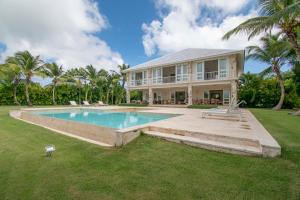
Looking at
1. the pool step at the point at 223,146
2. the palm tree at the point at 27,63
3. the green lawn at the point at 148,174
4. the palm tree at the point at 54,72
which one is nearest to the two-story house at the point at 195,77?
the palm tree at the point at 54,72

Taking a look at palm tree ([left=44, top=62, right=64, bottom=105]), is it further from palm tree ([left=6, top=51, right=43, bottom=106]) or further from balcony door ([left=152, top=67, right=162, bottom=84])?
balcony door ([left=152, top=67, right=162, bottom=84])

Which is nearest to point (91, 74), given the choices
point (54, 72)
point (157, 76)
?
point (54, 72)

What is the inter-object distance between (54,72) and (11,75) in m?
5.41

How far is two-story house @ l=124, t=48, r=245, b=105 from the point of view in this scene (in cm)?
1738

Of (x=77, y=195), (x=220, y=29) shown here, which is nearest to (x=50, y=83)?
(x=220, y=29)

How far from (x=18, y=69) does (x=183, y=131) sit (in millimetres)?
23506

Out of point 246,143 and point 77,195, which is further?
point 246,143

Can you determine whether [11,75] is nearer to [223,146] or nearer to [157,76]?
[157,76]

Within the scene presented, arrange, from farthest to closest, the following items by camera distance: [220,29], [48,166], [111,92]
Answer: [111,92] → [220,29] → [48,166]

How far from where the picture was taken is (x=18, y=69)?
808 inches

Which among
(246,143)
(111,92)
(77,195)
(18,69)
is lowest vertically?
(77,195)

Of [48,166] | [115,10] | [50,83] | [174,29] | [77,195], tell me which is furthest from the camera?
[50,83]

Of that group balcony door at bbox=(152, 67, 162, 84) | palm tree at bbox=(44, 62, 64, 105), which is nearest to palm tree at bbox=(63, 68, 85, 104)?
palm tree at bbox=(44, 62, 64, 105)

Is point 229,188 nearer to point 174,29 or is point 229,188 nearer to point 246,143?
point 246,143
